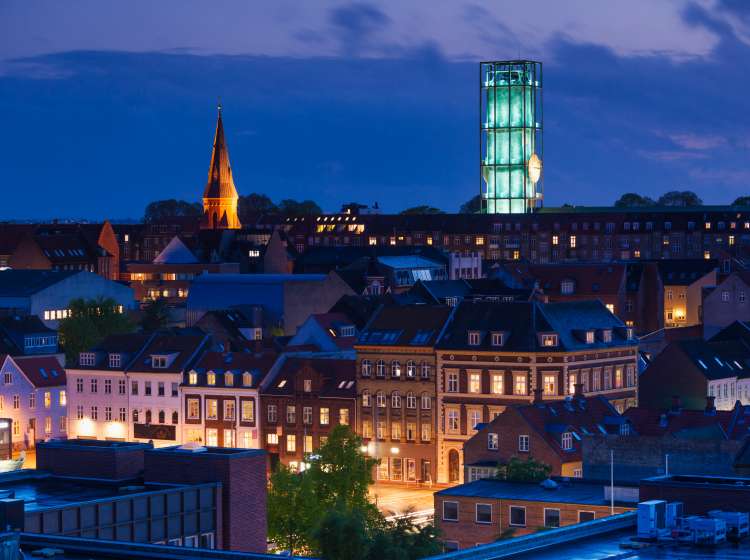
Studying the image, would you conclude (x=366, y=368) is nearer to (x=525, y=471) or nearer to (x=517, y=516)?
(x=525, y=471)

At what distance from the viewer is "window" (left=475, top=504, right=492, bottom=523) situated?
8500cm

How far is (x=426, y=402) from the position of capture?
119 metres

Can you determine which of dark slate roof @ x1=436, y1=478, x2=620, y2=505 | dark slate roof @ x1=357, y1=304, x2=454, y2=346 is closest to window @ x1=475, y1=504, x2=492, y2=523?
dark slate roof @ x1=436, y1=478, x2=620, y2=505

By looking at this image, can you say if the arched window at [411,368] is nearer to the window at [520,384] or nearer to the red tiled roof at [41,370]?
the window at [520,384]

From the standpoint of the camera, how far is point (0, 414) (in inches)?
5172

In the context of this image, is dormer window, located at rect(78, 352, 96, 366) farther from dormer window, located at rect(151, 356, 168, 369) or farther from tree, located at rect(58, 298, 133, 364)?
tree, located at rect(58, 298, 133, 364)

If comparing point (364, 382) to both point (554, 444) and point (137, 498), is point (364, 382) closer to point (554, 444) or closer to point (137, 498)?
point (554, 444)

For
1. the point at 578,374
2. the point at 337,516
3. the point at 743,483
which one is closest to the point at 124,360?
the point at 578,374

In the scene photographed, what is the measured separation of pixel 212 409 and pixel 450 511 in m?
41.1

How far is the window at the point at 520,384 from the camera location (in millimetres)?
115938

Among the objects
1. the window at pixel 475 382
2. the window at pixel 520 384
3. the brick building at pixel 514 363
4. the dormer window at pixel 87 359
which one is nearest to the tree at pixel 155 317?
the dormer window at pixel 87 359

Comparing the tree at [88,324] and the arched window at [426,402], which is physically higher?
the tree at [88,324]

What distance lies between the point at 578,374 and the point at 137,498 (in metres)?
53.9

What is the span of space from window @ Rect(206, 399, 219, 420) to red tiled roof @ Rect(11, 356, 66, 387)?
1351cm
